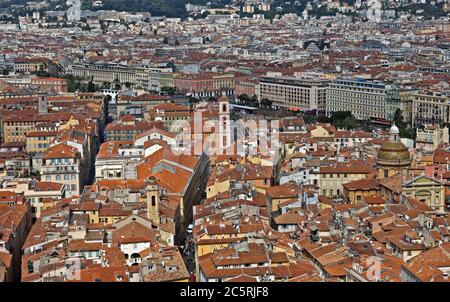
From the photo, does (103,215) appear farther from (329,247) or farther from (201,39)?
(201,39)

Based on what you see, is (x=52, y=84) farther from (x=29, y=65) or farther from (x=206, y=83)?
(x=29, y=65)

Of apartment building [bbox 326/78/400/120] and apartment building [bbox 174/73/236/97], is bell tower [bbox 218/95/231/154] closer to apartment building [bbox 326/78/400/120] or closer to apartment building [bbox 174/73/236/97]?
apartment building [bbox 326/78/400/120]

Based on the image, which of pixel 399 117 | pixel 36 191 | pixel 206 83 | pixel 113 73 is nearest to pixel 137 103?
pixel 399 117

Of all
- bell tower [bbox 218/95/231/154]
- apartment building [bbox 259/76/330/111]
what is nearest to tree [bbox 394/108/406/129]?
apartment building [bbox 259/76/330/111]

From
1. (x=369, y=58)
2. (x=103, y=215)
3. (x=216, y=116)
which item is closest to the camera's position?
(x=103, y=215)
